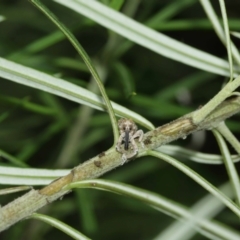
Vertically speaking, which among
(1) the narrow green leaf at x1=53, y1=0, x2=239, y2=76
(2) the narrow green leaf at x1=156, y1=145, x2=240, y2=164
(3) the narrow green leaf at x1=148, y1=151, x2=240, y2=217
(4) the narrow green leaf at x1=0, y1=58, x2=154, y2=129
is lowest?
(3) the narrow green leaf at x1=148, y1=151, x2=240, y2=217

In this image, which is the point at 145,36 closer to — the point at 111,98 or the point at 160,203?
the point at 160,203

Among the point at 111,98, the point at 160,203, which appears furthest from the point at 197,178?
the point at 111,98

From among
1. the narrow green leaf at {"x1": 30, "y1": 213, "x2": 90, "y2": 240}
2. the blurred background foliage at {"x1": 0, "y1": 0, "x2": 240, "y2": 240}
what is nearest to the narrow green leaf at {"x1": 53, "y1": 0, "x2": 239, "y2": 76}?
the blurred background foliage at {"x1": 0, "y1": 0, "x2": 240, "y2": 240}

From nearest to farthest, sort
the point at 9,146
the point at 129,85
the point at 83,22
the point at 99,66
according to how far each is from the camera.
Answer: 1. the point at 129,85
2. the point at 83,22
3. the point at 99,66
4. the point at 9,146

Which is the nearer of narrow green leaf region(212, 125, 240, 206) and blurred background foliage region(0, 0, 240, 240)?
narrow green leaf region(212, 125, 240, 206)

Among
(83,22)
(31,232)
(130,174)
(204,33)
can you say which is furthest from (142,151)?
(204,33)

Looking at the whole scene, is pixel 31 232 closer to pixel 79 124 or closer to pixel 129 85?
pixel 79 124

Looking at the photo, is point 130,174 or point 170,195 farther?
point 170,195

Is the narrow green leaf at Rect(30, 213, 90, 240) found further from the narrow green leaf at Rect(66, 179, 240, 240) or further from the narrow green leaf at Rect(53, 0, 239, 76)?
the narrow green leaf at Rect(53, 0, 239, 76)
